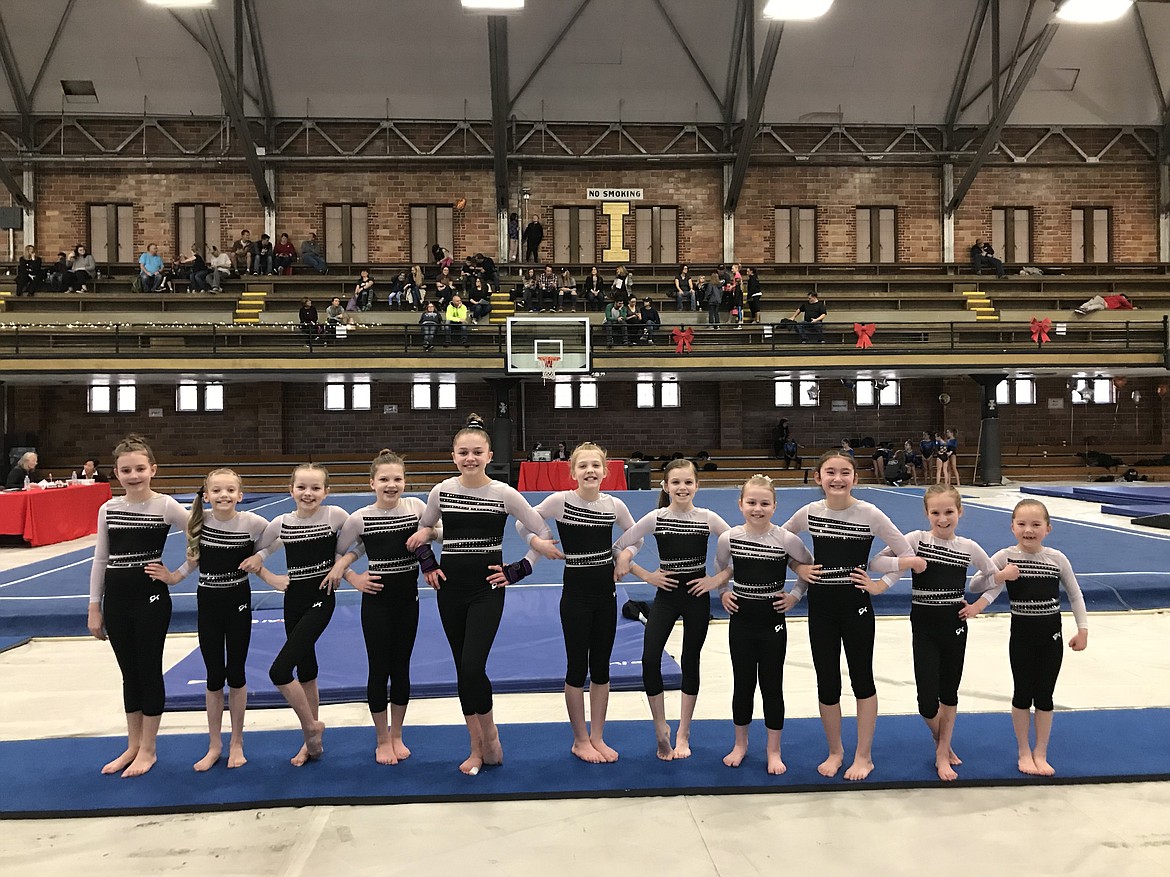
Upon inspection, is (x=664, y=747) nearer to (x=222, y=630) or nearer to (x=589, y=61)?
(x=222, y=630)

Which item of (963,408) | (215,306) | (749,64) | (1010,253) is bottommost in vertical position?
(963,408)

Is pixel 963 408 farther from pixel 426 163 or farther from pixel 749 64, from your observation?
pixel 426 163

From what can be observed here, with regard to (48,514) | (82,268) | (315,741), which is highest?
(82,268)

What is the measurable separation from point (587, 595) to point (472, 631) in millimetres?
579

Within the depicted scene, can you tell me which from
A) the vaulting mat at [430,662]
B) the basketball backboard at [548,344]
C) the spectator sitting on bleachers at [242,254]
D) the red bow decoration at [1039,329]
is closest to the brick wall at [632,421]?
the spectator sitting on bleachers at [242,254]

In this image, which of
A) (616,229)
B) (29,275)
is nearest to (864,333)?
(616,229)

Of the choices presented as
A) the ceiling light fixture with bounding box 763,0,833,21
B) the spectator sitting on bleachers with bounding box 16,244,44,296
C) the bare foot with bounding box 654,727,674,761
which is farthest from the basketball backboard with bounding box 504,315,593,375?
the bare foot with bounding box 654,727,674,761

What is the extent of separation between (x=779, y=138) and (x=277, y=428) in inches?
670

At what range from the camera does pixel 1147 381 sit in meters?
23.1

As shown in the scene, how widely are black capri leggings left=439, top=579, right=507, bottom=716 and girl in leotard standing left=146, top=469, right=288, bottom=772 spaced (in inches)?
32.3

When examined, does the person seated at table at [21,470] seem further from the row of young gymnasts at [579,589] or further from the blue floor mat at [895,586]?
the row of young gymnasts at [579,589]

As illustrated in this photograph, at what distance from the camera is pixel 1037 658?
12.1ft

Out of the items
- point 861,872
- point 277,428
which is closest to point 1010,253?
point 277,428

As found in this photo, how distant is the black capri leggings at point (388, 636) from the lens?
3.85 m
